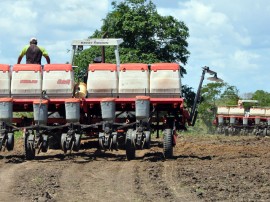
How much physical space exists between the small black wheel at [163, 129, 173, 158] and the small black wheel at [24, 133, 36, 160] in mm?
3078

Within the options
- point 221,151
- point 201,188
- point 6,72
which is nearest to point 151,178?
point 201,188

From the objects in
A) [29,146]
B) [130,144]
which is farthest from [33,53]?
[130,144]

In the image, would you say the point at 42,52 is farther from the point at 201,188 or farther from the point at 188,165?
the point at 201,188

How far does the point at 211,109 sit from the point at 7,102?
48359mm

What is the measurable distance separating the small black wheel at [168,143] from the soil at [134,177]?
240mm

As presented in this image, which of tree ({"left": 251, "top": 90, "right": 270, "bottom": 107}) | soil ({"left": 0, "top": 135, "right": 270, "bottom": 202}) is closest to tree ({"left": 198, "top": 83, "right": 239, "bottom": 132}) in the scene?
tree ({"left": 251, "top": 90, "right": 270, "bottom": 107})

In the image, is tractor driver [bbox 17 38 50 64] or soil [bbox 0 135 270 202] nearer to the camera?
soil [bbox 0 135 270 202]

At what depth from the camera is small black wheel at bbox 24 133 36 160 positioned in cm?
1631

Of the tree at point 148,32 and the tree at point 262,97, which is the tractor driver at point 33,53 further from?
the tree at point 262,97

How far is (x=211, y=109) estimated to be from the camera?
63.7 m

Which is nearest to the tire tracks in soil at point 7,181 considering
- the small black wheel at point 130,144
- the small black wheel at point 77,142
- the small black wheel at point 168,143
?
the small black wheel at point 77,142

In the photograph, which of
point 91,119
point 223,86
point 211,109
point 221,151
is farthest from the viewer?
point 223,86

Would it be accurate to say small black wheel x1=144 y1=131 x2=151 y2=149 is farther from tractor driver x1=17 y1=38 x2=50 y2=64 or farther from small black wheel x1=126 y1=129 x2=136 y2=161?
tractor driver x1=17 y1=38 x2=50 y2=64

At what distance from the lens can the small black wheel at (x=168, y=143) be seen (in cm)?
1666
